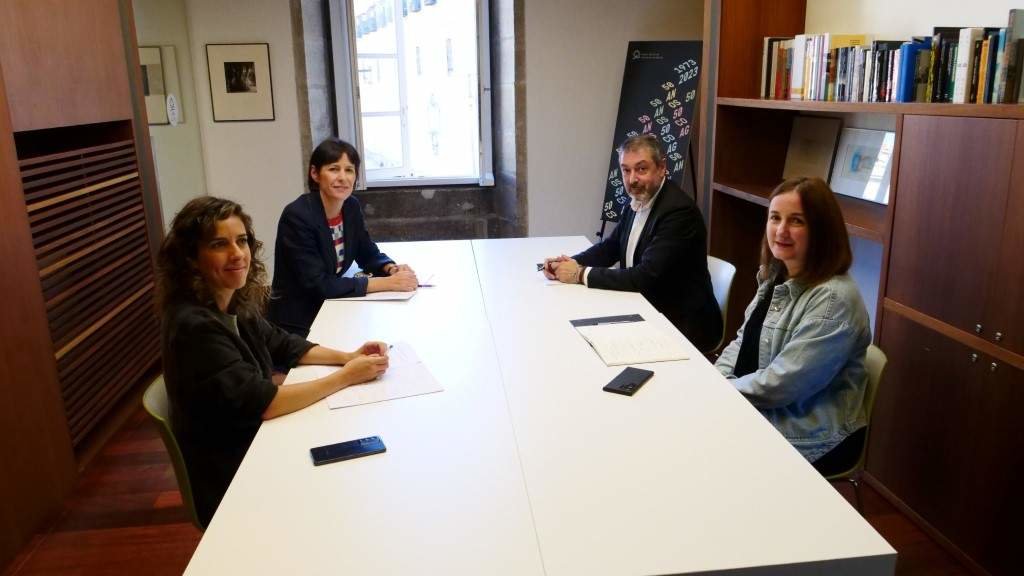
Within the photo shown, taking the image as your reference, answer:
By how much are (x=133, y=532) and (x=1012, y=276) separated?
294 cm

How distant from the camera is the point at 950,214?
7.64ft

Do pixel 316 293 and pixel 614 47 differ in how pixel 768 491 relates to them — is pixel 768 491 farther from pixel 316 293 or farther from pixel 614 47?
pixel 614 47

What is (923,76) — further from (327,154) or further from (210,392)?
(210,392)

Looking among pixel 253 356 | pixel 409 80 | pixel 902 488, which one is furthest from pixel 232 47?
pixel 902 488

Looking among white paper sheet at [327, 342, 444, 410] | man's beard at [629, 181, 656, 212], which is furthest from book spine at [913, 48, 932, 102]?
white paper sheet at [327, 342, 444, 410]

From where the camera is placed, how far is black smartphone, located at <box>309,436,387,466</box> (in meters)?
1.65

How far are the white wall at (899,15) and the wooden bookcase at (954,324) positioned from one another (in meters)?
0.45

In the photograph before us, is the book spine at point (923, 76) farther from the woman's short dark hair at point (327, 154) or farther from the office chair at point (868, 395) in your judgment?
the woman's short dark hair at point (327, 154)

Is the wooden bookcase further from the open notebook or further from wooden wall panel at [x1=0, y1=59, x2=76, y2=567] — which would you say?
wooden wall panel at [x1=0, y1=59, x2=76, y2=567]

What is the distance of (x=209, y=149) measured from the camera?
17.3ft

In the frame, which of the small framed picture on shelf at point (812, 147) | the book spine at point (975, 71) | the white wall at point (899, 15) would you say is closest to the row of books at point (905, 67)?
the book spine at point (975, 71)

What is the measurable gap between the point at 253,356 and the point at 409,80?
424 cm

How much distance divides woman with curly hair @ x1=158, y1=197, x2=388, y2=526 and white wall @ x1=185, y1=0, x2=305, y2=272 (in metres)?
3.39

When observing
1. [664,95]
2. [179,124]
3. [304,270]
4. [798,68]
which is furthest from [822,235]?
[179,124]
